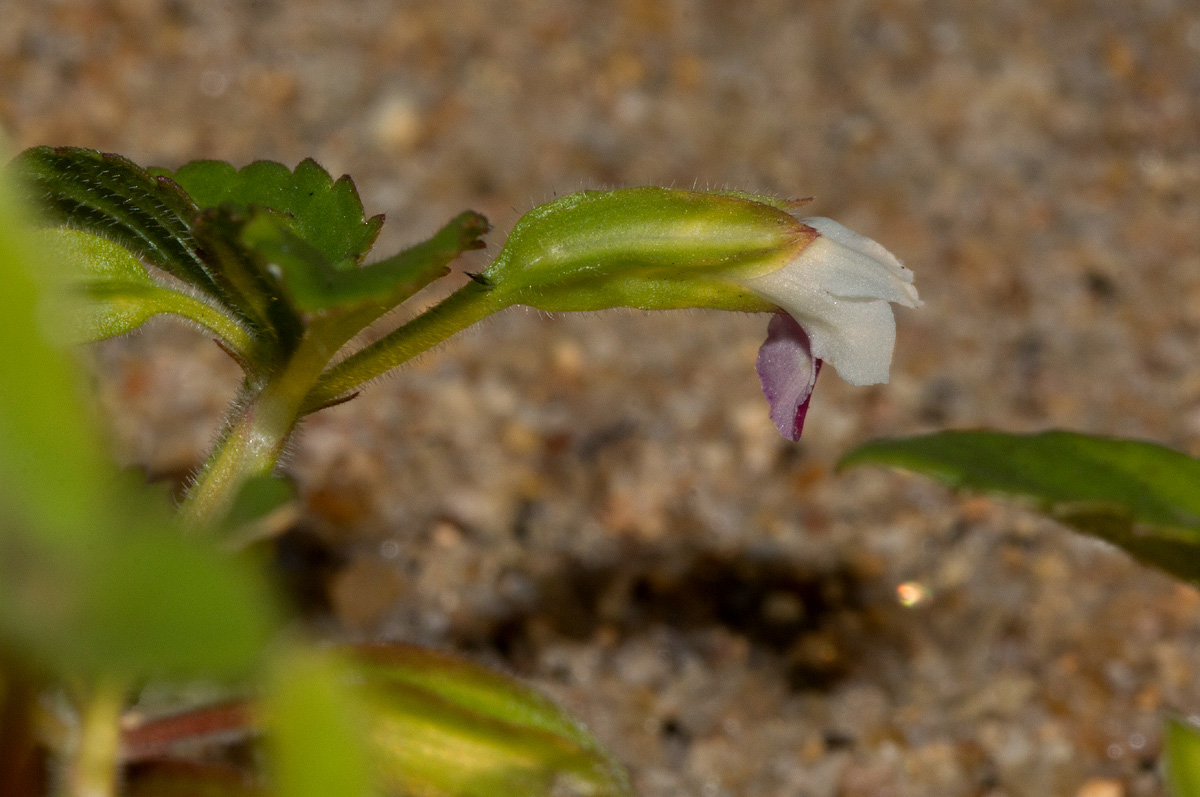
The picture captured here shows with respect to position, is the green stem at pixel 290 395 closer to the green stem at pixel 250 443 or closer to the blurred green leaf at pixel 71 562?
the green stem at pixel 250 443

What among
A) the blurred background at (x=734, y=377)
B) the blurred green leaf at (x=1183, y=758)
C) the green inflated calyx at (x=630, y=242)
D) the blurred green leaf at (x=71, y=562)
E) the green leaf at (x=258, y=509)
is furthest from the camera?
the blurred background at (x=734, y=377)

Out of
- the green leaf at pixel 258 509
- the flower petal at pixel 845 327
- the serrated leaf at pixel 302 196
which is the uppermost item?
the flower petal at pixel 845 327

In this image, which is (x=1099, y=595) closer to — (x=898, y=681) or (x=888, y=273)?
(x=898, y=681)

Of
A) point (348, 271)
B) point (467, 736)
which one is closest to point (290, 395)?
point (348, 271)

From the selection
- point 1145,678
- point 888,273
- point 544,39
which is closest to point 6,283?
point 888,273

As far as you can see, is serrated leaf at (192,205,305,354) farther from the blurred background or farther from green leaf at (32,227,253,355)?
the blurred background

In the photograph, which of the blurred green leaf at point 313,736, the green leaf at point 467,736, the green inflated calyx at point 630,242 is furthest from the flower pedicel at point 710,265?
the blurred green leaf at point 313,736

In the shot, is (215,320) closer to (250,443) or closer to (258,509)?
(250,443)
